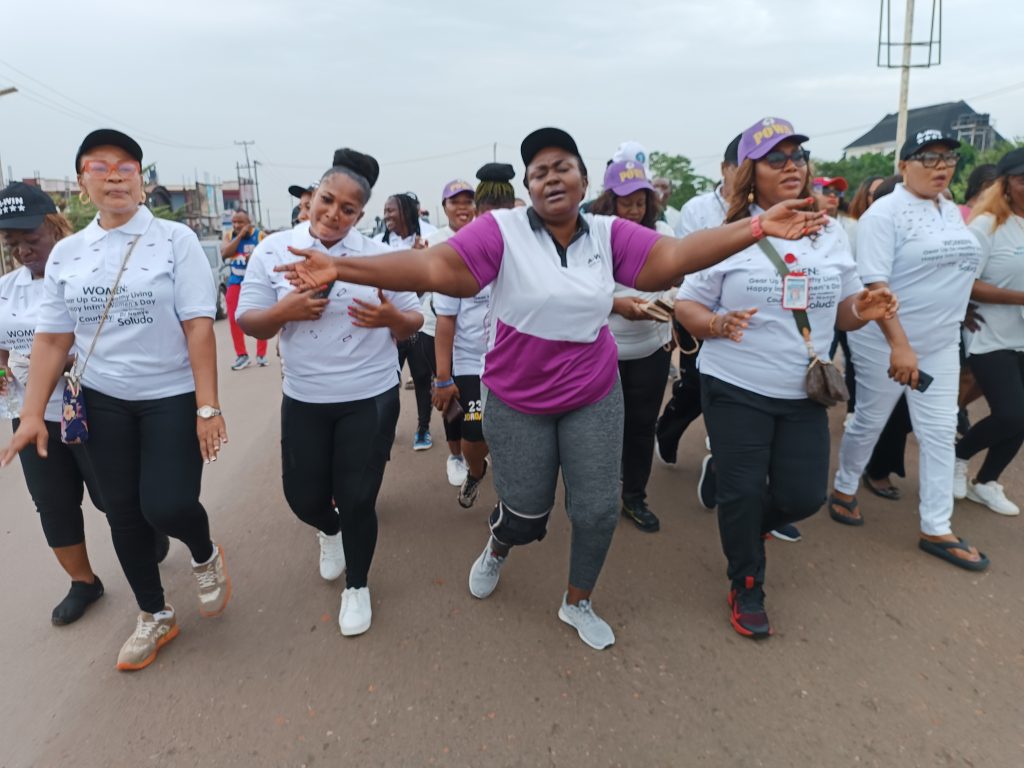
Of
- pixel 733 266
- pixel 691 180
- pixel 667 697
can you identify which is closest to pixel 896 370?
pixel 733 266

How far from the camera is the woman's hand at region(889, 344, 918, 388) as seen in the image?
310cm

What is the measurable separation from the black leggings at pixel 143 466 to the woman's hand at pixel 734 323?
2.21 metres

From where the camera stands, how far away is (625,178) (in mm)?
3564

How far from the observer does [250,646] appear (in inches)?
109

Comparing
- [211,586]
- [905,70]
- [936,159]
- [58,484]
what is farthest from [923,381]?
[905,70]

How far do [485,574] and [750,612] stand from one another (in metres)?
1.19

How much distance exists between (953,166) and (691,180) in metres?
35.9

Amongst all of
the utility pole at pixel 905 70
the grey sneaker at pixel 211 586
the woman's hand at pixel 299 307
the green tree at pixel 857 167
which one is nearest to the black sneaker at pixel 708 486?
the woman's hand at pixel 299 307

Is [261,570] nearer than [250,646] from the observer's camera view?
No

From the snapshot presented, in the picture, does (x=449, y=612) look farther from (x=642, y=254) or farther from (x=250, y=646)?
(x=642, y=254)

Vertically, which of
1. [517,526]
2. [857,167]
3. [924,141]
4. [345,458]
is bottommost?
[517,526]

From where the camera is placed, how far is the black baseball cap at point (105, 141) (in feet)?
8.01

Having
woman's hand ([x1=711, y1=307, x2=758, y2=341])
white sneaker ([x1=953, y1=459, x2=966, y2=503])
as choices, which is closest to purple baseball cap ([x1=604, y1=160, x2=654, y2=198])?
woman's hand ([x1=711, y1=307, x2=758, y2=341])

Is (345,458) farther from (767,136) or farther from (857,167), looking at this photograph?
(857,167)
